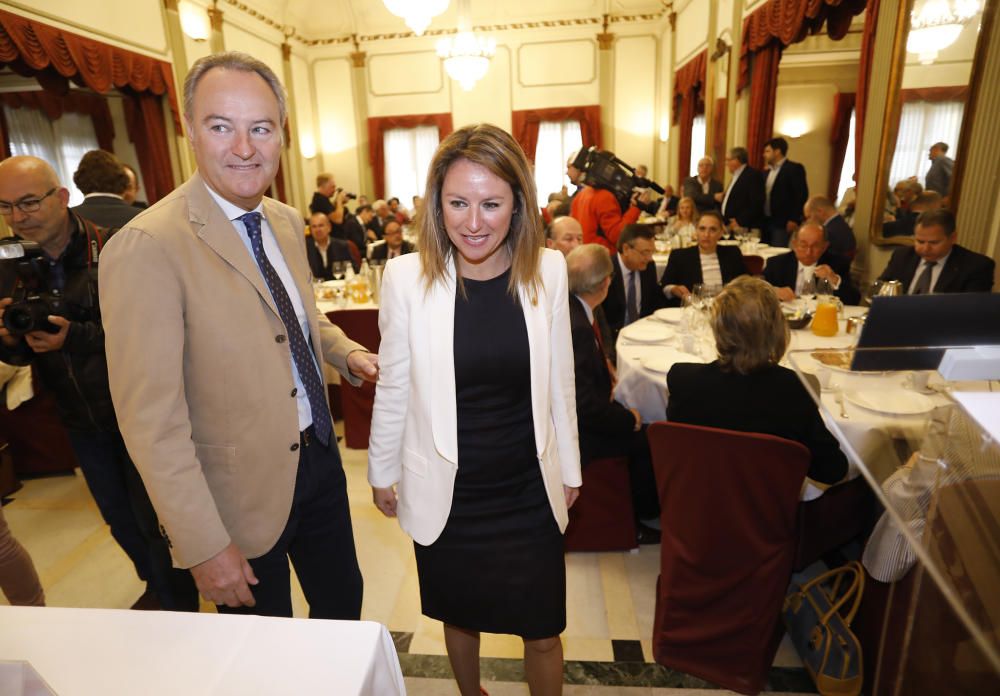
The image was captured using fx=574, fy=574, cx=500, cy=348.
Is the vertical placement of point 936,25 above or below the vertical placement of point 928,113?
above

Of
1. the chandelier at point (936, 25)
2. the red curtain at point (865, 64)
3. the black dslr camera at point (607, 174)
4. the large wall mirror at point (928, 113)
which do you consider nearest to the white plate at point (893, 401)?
the black dslr camera at point (607, 174)

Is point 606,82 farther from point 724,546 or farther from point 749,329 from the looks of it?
point 724,546

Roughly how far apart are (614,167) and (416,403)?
3.49 meters

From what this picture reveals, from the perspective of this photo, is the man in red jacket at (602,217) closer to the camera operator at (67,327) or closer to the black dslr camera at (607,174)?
the black dslr camera at (607,174)

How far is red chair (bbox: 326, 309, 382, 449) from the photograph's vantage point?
11.2 feet

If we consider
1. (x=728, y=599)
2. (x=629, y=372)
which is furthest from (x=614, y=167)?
(x=728, y=599)

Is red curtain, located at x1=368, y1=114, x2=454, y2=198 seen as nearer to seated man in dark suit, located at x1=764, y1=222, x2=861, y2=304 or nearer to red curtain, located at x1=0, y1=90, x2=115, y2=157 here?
red curtain, located at x1=0, y1=90, x2=115, y2=157

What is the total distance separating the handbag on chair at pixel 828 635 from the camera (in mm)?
1772

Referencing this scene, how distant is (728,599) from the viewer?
1.81m

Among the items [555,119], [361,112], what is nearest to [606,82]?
[555,119]

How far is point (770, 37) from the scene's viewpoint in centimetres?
618

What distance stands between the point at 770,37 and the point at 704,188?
226 cm

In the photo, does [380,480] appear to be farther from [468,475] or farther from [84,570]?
[84,570]

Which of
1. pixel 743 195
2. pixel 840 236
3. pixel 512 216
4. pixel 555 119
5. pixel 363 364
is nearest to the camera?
pixel 512 216
